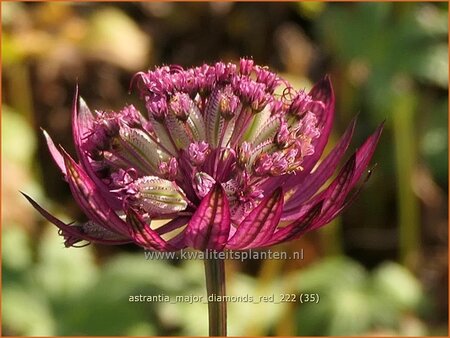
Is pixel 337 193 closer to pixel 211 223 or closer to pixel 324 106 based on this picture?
pixel 211 223

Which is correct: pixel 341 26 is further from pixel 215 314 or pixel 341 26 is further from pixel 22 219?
pixel 215 314

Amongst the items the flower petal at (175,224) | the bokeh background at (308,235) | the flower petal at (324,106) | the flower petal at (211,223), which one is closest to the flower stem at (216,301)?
the flower petal at (211,223)

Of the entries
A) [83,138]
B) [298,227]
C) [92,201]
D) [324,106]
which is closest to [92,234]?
[92,201]

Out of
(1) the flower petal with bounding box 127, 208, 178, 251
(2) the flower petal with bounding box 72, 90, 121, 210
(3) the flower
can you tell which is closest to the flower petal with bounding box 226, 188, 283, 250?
(3) the flower

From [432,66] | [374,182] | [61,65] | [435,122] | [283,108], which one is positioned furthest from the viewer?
[61,65]

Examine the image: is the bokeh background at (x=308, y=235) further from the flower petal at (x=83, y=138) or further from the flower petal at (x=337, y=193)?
the flower petal at (x=337, y=193)

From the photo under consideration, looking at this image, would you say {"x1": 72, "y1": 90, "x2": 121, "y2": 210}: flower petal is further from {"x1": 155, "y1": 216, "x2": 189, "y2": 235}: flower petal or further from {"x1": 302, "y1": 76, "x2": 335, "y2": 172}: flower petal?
{"x1": 302, "y1": 76, "x2": 335, "y2": 172}: flower petal

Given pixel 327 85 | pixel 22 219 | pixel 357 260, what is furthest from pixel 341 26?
pixel 327 85
